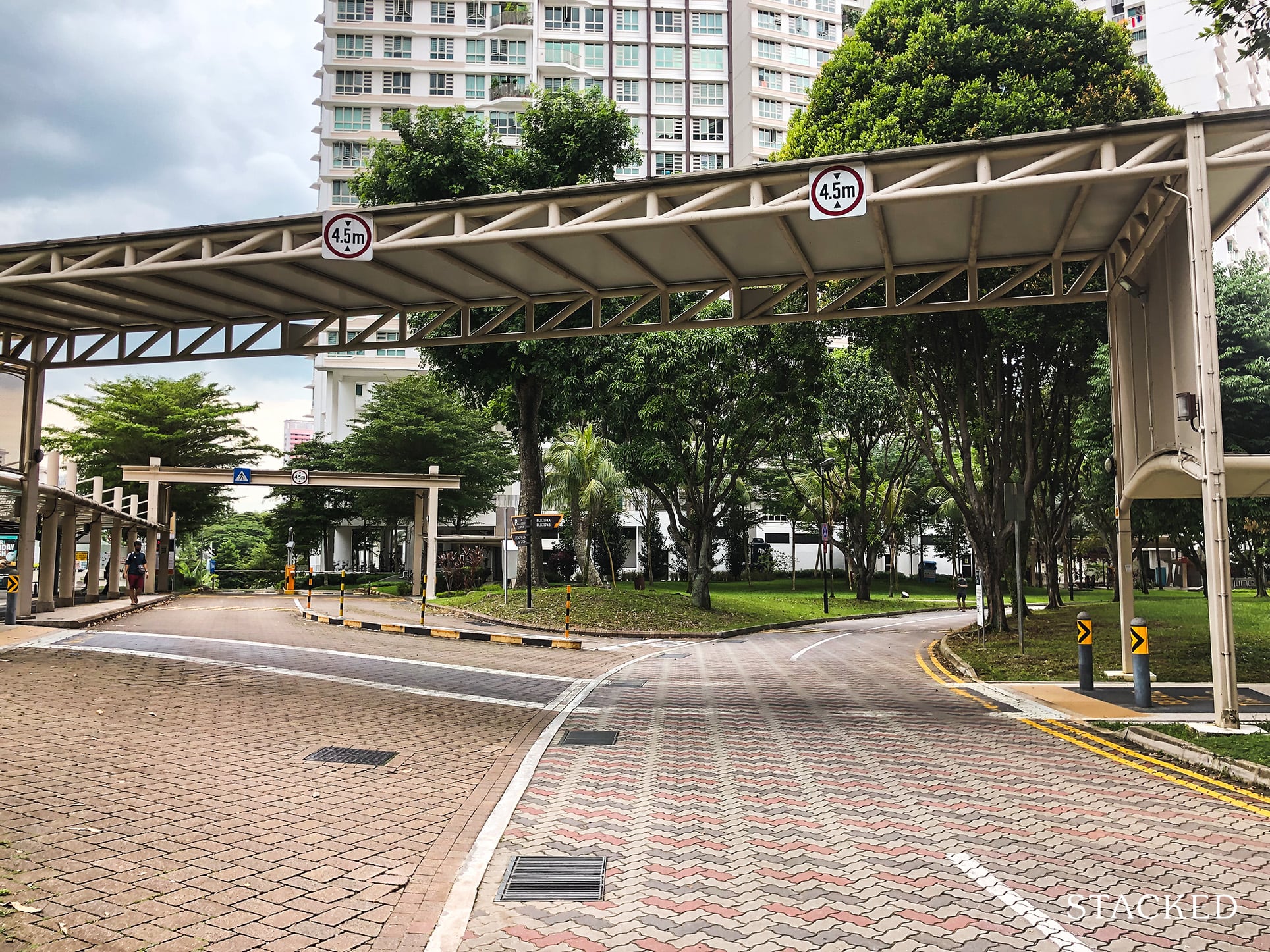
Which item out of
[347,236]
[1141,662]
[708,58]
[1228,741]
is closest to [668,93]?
[708,58]

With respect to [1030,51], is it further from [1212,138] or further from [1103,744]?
[1103,744]

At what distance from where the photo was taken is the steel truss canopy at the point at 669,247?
10594 mm

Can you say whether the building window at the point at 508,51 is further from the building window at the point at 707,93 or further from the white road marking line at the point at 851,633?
the white road marking line at the point at 851,633

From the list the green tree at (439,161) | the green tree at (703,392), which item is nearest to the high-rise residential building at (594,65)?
the green tree at (439,161)

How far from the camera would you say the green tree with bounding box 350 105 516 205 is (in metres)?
28.4

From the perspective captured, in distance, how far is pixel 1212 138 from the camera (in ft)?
34.3

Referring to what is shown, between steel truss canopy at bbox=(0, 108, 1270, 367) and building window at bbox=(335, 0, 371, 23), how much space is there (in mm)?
63786

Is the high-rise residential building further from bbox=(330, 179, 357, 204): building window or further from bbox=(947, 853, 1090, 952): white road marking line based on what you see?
bbox=(947, 853, 1090, 952): white road marking line

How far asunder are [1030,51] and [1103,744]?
47.3 feet

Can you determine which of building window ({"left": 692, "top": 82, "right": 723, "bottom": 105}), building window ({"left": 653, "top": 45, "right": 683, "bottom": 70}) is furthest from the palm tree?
building window ({"left": 653, "top": 45, "right": 683, "bottom": 70})

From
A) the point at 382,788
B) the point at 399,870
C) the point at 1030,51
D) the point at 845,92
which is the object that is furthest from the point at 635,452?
the point at 399,870

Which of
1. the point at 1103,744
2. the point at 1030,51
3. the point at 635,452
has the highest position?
the point at 1030,51

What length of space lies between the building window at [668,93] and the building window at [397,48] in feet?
62.1

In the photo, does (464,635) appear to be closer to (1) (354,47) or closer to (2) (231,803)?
(2) (231,803)
